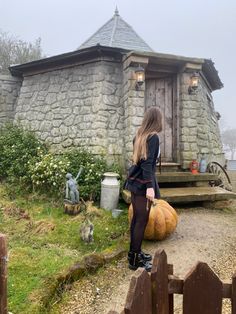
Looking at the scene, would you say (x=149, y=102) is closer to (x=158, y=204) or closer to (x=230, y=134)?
(x=158, y=204)

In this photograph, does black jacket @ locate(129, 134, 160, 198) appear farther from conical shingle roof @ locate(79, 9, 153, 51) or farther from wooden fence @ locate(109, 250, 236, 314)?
conical shingle roof @ locate(79, 9, 153, 51)

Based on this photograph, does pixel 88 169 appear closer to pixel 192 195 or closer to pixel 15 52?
pixel 192 195

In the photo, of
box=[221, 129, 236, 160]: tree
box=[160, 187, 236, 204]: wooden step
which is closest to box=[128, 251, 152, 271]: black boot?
box=[160, 187, 236, 204]: wooden step

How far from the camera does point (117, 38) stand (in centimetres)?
828

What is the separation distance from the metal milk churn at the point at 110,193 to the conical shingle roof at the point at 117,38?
3766 millimetres

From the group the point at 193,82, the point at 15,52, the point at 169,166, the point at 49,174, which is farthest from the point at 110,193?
the point at 15,52

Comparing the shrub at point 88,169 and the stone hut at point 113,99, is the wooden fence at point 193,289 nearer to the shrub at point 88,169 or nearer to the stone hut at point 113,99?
the shrub at point 88,169

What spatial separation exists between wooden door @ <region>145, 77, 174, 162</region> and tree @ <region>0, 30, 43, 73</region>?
710 centimetres

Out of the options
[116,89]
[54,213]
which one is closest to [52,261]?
[54,213]

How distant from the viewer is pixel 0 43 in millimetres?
13438

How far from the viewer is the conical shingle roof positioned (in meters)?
8.00

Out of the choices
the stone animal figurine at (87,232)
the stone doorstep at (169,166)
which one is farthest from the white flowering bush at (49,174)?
the stone doorstep at (169,166)

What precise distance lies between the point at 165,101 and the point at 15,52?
836 cm

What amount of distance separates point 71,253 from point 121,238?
89 centimetres
